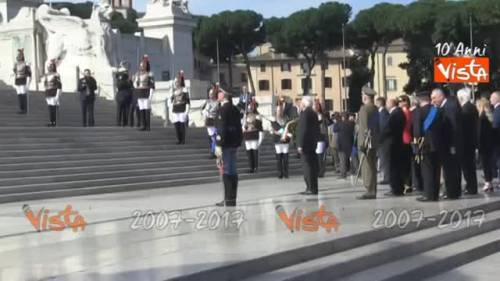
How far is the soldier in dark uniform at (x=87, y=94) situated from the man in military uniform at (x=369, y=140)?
11.1 metres

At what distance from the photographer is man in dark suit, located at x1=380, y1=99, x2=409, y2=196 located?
1352cm

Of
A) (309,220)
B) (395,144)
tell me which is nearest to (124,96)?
(395,144)

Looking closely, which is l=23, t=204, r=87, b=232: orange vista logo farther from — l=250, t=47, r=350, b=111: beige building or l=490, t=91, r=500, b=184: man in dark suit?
l=250, t=47, r=350, b=111: beige building

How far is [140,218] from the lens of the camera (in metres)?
11.6

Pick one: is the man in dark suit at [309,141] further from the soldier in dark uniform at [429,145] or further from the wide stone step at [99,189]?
the wide stone step at [99,189]

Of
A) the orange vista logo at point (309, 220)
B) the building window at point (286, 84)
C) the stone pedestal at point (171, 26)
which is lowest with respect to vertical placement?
the orange vista logo at point (309, 220)

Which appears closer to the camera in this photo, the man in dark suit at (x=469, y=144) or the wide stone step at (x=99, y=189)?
the man in dark suit at (x=469, y=144)

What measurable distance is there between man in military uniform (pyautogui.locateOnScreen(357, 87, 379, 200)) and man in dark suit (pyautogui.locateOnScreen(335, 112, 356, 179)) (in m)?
6.22

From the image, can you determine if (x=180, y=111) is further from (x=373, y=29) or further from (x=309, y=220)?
(x=373, y=29)

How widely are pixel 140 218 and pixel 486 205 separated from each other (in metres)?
4.81

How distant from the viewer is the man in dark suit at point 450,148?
41.2 ft

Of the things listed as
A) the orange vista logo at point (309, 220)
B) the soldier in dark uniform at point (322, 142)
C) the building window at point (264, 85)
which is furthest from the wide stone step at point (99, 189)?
the building window at point (264, 85)

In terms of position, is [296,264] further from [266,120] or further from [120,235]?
[266,120]

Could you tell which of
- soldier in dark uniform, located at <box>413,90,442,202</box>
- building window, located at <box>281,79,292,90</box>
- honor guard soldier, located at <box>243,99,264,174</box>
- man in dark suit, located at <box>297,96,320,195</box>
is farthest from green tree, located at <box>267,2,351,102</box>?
soldier in dark uniform, located at <box>413,90,442,202</box>
